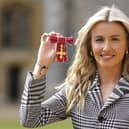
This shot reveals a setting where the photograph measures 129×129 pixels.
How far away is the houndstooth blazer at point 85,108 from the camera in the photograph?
4086 mm

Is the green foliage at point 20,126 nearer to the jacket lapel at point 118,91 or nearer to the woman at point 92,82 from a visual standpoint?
the woman at point 92,82

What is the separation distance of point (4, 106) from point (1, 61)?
339 centimetres

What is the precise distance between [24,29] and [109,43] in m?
25.0

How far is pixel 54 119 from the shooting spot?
169 inches

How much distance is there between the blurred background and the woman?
21833 mm

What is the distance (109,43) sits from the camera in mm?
4113

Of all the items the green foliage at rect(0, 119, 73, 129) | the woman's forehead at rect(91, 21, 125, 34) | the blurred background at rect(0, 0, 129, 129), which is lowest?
the green foliage at rect(0, 119, 73, 129)

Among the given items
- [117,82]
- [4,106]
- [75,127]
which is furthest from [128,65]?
[4,106]

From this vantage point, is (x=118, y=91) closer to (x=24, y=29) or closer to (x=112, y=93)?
(x=112, y=93)

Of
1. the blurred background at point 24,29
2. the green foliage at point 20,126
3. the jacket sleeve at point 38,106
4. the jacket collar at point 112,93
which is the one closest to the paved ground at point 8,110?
the blurred background at point 24,29

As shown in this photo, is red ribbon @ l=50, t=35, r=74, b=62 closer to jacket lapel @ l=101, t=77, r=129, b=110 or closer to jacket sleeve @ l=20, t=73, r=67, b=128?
jacket sleeve @ l=20, t=73, r=67, b=128

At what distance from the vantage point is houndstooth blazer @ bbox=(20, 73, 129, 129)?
4.09 m

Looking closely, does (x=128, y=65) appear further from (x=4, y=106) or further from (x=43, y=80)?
(x=4, y=106)

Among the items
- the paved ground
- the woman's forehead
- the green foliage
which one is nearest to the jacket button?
the woman's forehead
